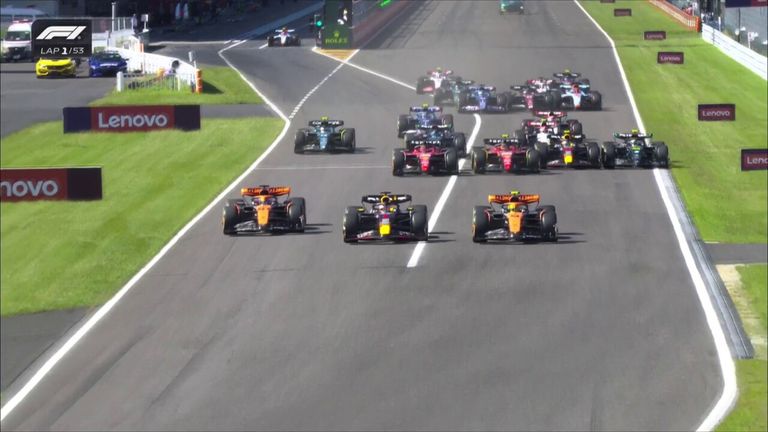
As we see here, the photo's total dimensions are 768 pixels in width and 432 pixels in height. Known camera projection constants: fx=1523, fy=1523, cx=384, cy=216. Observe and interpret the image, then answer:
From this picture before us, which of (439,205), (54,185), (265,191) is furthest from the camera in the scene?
(439,205)

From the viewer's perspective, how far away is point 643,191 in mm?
46844

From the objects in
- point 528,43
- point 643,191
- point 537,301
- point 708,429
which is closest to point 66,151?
point 643,191

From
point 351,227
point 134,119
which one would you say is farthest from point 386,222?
point 134,119

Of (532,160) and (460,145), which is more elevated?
(460,145)

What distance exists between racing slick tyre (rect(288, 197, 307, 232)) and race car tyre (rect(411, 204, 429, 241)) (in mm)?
3525

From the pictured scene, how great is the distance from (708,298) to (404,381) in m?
8.84

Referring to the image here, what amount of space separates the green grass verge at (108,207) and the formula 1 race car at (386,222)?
5.39 m

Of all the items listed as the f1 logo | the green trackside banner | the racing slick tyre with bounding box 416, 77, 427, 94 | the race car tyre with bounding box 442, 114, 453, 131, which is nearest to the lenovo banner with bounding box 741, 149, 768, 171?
the race car tyre with bounding box 442, 114, 453, 131

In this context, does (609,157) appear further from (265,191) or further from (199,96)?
(199,96)

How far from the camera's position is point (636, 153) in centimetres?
5066

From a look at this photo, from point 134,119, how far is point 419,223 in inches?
1074

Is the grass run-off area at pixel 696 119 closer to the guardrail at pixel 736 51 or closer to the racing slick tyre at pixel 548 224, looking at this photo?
the guardrail at pixel 736 51

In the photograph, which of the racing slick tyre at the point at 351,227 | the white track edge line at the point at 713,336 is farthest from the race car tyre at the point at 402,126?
the racing slick tyre at the point at 351,227

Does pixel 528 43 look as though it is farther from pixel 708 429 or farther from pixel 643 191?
pixel 708 429
